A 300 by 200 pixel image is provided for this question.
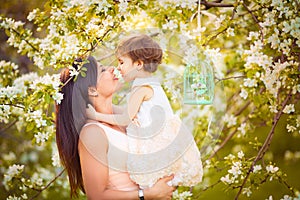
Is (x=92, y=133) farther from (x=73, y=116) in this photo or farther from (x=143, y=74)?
(x=143, y=74)

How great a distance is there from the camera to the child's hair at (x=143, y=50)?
141cm

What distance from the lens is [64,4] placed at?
191 cm

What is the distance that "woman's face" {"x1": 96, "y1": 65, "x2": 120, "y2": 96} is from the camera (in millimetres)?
1462

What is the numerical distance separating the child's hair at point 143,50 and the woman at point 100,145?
0.26ft

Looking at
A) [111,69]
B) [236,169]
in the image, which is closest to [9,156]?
[236,169]

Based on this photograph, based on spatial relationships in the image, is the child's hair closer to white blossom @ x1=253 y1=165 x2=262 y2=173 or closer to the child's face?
the child's face

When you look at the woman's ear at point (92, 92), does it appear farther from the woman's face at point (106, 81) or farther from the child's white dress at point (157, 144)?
the child's white dress at point (157, 144)

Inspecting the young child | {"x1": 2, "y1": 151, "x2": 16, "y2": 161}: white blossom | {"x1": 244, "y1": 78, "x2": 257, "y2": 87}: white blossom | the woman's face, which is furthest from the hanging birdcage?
{"x1": 2, "y1": 151, "x2": 16, "y2": 161}: white blossom

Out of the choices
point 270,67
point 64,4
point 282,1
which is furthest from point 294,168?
point 64,4

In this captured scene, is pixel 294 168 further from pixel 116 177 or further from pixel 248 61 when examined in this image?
pixel 116 177

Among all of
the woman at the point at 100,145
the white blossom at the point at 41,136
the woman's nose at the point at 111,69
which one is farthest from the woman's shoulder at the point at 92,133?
the white blossom at the point at 41,136

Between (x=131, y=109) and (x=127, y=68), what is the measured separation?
114 millimetres

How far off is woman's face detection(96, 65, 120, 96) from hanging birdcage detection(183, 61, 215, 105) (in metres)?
0.20

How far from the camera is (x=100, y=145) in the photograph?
150cm
